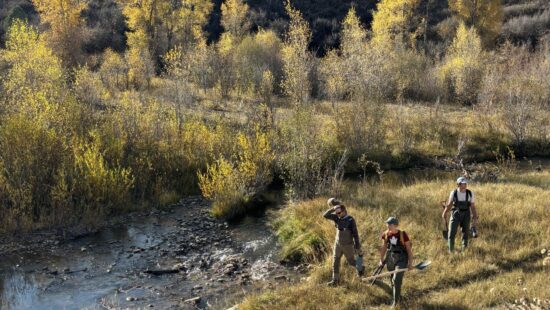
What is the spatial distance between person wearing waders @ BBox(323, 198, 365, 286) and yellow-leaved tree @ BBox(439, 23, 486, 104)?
25775 millimetres

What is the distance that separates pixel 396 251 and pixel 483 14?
4937 centimetres

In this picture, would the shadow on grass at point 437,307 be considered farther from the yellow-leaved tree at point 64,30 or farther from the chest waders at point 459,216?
the yellow-leaved tree at point 64,30

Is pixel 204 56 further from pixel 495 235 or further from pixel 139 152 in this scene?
pixel 495 235

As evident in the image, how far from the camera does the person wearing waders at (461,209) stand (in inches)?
432

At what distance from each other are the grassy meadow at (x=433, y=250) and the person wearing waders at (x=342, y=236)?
40 cm

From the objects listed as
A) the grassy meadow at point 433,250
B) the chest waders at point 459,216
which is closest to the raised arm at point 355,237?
the grassy meadow at point 433,250

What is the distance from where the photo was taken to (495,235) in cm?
1213

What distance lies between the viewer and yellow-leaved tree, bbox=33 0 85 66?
4408 centimetres

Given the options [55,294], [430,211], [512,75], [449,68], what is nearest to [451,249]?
[430,211]

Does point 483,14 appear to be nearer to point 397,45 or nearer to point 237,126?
point 397,45

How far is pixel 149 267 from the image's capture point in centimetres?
1366

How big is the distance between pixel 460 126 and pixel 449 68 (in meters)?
11.6

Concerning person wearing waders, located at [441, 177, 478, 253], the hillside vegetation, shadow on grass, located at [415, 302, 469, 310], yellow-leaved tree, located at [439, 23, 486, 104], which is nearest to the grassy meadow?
shadow on grass, located at [415, 302, 469, 310]

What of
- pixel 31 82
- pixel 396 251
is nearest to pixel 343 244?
pixel 396 251
